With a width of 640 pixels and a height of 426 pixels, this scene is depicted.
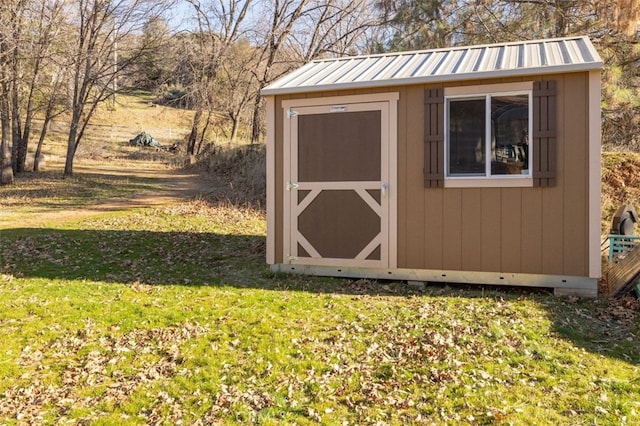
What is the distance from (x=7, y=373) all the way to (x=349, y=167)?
4191mm

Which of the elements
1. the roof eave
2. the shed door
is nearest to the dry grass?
the roof eave

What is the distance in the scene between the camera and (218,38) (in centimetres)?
2367

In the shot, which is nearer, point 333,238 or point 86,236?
point 333,238

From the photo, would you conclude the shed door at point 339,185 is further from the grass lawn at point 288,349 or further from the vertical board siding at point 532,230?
the vertical board siding at point 532,230

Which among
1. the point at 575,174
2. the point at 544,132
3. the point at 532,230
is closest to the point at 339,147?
the point at 544,132

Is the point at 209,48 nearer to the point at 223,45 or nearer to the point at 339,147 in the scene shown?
the point at 223,45

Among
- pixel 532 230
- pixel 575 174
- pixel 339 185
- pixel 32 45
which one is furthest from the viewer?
pixel 32 45

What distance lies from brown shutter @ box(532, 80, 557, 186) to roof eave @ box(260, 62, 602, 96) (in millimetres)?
166

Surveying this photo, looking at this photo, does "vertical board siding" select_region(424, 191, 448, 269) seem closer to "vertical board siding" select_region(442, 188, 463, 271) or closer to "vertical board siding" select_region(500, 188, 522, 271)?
"vertical board siding" select_region(442, 188, 463, 271)

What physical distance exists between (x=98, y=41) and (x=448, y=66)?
591 inches

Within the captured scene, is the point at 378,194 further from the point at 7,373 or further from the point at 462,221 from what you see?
the point at 7,373

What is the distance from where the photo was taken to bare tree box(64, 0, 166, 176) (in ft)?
54.0

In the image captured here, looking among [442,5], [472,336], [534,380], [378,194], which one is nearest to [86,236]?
[378,194]

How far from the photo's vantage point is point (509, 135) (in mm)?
5871
